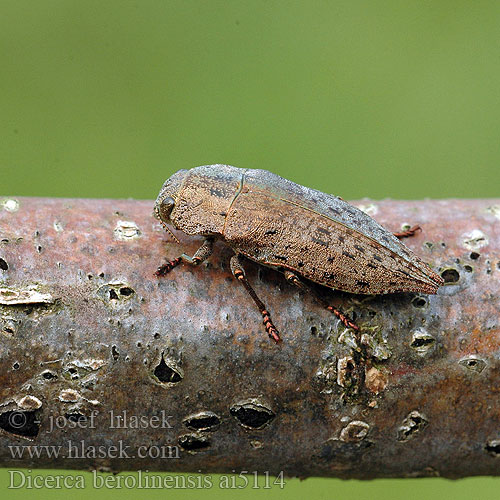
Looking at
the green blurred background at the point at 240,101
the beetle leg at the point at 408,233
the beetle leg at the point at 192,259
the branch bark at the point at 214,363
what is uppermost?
the green blurred background at the point at 240,101

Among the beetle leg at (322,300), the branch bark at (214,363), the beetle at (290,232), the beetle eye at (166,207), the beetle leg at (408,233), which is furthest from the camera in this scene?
the beetle leg at (408,233)

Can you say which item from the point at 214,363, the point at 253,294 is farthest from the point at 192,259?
the point at 214,363

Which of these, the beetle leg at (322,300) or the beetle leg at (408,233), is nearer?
Answer: the beetle leg at (322,300)

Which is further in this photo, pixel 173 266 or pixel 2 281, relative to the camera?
pixel 173 266

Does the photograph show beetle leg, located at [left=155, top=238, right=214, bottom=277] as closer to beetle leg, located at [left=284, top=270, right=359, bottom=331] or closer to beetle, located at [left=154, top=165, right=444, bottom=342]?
beetle, located at [left=154, top=165, right=444, bottom=342]

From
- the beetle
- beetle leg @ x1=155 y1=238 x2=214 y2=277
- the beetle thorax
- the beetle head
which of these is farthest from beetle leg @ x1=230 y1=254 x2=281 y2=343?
the beetle head

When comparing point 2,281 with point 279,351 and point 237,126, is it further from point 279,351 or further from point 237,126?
point 237,126

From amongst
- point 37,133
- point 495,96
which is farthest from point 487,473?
point 37,133

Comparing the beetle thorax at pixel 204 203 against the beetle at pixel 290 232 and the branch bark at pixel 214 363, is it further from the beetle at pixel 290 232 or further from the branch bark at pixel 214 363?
the branch bark at pixel 214 363

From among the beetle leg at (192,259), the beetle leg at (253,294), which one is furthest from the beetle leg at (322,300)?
the beetle leg at (192,259)
